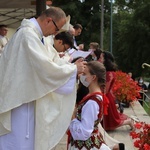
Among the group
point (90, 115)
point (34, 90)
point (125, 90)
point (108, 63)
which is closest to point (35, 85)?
point (34, 90)

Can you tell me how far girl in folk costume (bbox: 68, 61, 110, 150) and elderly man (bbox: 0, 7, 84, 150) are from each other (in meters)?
0.11

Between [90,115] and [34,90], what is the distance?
0.53 m

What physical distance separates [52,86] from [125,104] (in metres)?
6.06

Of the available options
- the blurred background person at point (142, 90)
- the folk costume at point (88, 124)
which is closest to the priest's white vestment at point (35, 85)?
the folk costume at point (88, 124)

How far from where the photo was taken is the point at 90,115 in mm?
3375

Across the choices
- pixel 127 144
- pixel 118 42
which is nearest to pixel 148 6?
pixel 118 42

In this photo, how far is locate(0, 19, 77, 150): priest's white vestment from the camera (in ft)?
10.7

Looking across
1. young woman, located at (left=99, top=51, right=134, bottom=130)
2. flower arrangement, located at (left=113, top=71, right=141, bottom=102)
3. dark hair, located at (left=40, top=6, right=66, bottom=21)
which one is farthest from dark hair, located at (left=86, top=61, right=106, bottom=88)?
flower arrangement, located at (left=113, top=71, right=141, bottom=102)

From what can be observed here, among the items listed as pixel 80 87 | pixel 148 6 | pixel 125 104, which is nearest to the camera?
pixel 80 87

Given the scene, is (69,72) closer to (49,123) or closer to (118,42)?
(49,123)

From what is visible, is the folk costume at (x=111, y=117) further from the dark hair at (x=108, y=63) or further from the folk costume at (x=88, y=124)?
the folk costume at (x=88, y=124)

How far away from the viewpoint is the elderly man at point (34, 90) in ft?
10.7

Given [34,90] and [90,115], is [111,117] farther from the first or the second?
[34,90]

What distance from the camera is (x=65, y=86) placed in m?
3.40
